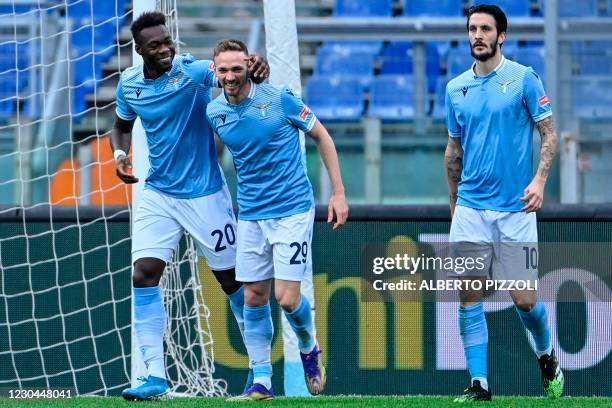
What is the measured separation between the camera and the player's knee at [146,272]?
20.3 feet

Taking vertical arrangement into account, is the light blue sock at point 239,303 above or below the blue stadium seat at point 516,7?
below

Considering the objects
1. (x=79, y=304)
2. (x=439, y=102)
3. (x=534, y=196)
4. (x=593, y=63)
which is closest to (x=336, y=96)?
(x=439, y=102)

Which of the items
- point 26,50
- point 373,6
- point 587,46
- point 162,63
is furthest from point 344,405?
point 373,6

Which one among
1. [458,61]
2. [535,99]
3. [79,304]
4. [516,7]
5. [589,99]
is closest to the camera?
[535,99]

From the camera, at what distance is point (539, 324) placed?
6.21 metres

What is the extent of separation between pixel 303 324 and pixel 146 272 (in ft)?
2.79

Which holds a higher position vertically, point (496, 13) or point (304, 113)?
point (496, 13)

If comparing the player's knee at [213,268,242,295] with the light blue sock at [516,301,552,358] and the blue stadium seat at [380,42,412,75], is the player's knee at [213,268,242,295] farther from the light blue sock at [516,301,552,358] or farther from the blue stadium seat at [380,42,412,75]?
the blue stadium seat at [380,42,412,75]

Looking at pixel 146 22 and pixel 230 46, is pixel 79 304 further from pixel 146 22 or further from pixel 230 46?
pixel 230 46

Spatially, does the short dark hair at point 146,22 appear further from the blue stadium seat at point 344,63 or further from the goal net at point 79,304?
the blue stadium seat at point 344,63

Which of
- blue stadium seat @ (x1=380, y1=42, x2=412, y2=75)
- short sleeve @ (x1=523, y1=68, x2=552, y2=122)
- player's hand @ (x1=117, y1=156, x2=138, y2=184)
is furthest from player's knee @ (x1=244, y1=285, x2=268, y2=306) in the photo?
blue stadium seat @ (x1=380, y1=42, x2=412, y2=75)

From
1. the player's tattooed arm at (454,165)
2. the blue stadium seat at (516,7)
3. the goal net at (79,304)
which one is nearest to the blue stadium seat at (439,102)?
the blue stadium seat at (516,7)

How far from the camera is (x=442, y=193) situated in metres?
11.1

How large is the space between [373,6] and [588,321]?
7160 mm
